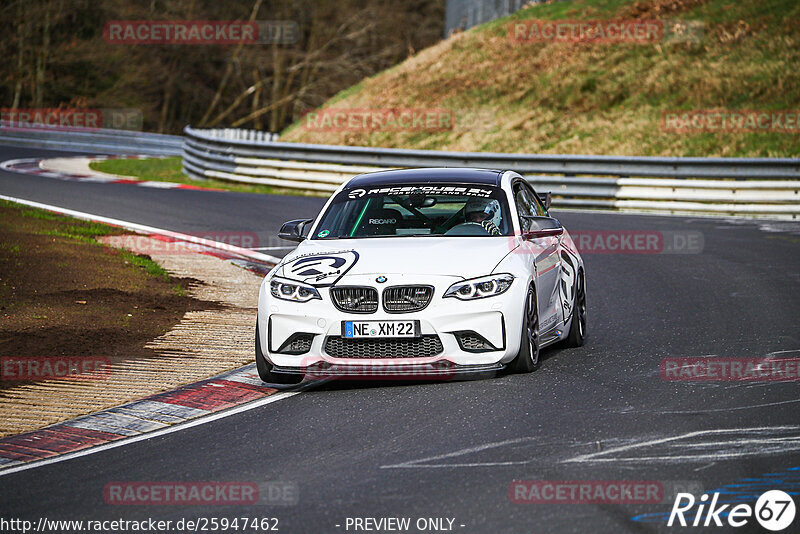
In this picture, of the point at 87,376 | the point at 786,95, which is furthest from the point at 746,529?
the point at 786,95

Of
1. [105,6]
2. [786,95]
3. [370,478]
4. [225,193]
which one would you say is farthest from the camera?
[105,6]

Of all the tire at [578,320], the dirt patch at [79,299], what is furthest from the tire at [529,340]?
the dirt patch at [79,299]

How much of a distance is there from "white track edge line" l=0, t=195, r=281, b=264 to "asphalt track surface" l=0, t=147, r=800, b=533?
246 inches

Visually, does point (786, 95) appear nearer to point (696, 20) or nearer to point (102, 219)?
point (696, 20)

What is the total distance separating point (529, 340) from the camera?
8383 millimetres

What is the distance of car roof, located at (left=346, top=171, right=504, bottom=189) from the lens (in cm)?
959

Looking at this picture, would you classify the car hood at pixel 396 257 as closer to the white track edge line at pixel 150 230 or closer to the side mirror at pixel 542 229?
the side mirror at pixel 542 229

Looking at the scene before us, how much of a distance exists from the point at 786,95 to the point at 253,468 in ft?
84.4

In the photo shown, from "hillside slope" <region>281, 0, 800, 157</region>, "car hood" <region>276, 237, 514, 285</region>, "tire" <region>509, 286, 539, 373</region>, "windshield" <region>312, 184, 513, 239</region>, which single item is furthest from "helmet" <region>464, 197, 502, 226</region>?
"hillside slope" <region>281, 0, 800, 157</region>

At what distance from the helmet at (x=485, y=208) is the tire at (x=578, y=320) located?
111cm

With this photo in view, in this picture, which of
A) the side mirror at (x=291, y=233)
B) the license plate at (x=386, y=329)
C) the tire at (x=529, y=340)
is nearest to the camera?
the license plate at (x=386, y=329)

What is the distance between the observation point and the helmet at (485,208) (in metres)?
9.28

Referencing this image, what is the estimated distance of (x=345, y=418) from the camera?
7297mm

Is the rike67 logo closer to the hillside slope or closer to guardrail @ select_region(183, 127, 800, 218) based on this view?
guardrail @ select_region(183, 127, 800, 218)
